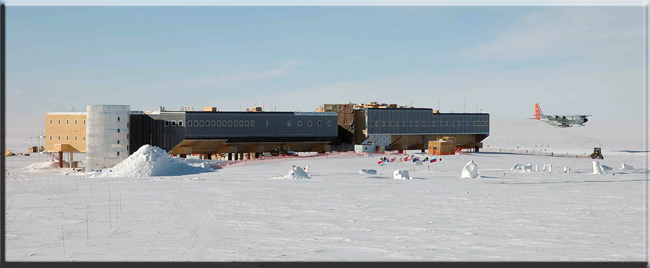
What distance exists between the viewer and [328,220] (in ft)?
83.8

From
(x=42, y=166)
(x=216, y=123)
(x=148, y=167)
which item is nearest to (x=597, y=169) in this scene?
(x=148, y=167)

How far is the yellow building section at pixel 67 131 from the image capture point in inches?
2938

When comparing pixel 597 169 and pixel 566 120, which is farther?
pixel 566 120

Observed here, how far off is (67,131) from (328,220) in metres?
58.8

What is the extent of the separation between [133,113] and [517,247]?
63.1 metres

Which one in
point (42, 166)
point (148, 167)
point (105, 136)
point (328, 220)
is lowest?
point (328, 220)

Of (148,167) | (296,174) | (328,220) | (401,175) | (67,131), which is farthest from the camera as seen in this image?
(67,131)

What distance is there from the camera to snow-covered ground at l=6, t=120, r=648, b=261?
19203 mm

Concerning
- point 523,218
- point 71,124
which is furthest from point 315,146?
point 523,218

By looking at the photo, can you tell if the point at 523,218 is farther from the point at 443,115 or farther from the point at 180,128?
the point at 443,115

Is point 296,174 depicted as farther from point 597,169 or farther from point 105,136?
point 105,136

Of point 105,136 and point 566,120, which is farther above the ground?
point 566,120

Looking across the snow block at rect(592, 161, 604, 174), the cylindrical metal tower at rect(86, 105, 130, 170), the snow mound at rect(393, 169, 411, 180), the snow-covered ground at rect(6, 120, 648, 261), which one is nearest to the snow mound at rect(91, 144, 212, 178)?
the snow-covered ground at rect(6, 120, 648, 261)

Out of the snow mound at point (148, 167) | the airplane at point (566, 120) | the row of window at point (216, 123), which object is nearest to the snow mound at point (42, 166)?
the row of window at point (216, 123)
